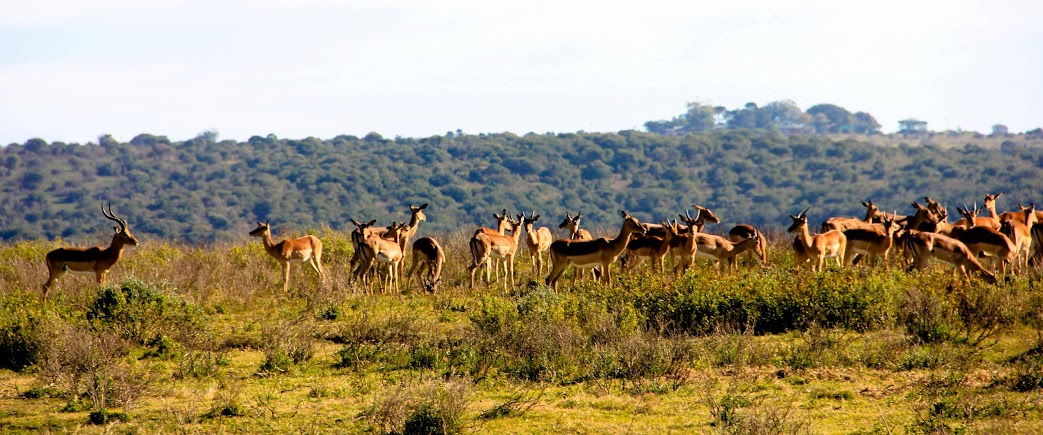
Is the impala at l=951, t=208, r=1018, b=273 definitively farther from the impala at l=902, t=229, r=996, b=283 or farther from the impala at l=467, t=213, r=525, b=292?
the impala at l=467, t=213, r=525, b=292

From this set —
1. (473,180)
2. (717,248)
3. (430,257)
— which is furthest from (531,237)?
(473,180)

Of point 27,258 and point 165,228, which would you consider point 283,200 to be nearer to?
point 165,228

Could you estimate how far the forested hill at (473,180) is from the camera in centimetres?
6988

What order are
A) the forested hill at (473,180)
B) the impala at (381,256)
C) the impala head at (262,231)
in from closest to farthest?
the impala at (381,256)
the impala head at (262,231)
the forested hill at (473,180)

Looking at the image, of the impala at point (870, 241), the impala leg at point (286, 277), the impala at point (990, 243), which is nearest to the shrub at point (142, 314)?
the impala leg at point (286, 277)

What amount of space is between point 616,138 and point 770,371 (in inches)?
2996

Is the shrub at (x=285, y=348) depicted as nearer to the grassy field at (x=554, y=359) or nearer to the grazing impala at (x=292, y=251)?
the grassy field at (x=554, y=359)

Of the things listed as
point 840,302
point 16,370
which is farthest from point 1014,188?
point 16,370

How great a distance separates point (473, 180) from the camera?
3108 inches

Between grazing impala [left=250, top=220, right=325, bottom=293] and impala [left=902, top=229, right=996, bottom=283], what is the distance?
9.15m

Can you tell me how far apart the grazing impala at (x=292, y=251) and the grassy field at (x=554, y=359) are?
74.4 inches

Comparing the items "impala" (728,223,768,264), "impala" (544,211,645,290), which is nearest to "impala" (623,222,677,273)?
"impala" (544,211,645,290)

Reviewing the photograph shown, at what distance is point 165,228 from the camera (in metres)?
65.7

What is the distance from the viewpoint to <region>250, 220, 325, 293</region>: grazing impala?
60.3ft
